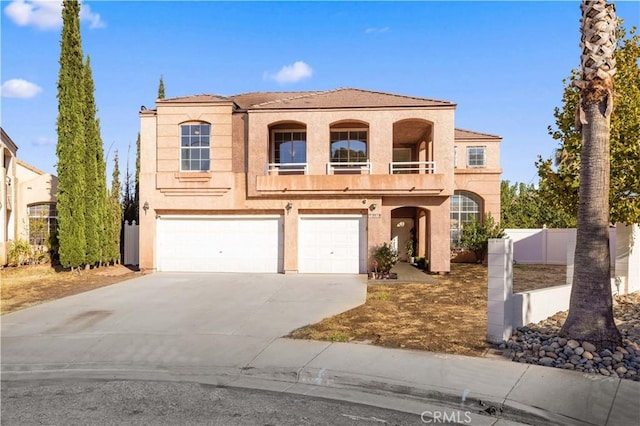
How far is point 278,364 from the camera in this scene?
739 centimetres

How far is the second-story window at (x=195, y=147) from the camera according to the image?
63.9 feet

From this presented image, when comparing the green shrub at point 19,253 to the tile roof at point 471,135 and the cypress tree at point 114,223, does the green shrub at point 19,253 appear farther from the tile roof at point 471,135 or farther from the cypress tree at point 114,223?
the tile roof at point 471,135

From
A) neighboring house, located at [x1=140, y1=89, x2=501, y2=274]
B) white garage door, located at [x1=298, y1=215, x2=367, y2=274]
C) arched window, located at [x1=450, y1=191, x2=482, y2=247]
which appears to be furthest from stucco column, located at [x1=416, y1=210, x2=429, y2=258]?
white garage door, located at [x1=298, y1=215, x2=367, y2=274]

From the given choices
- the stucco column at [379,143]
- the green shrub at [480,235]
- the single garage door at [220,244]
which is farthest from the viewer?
the green shrub at [480,235]

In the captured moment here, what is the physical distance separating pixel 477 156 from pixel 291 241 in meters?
12.7

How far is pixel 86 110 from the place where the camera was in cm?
2038

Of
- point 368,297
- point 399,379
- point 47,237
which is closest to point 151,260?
point 47,237

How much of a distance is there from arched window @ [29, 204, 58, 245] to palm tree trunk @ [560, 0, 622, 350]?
924 inches

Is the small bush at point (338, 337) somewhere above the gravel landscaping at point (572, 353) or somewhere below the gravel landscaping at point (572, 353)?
below

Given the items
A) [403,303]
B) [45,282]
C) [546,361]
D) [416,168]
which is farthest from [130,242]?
[546,361]

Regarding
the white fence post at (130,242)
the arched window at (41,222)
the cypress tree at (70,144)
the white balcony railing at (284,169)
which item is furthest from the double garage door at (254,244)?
the arched window at (41,222)

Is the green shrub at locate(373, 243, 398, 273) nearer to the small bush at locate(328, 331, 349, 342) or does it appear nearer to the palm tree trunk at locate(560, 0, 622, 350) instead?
the small bush at locate(328, 331, 349, 342)

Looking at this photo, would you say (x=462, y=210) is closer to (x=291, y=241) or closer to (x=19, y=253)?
(x=291, y=241)

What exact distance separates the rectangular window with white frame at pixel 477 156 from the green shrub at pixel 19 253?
22.8m
